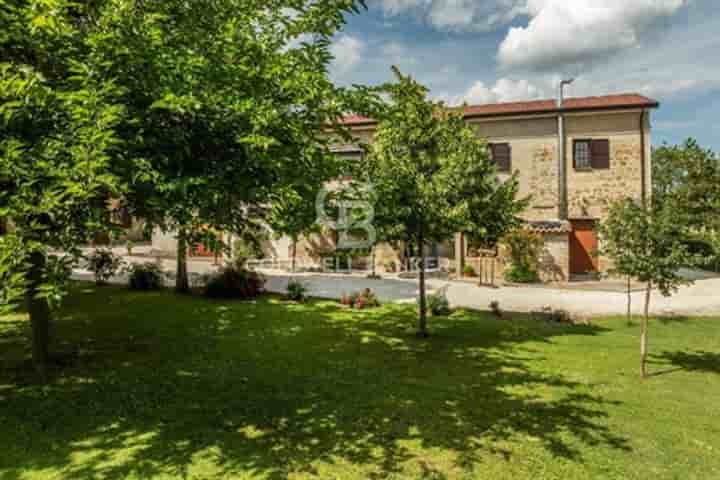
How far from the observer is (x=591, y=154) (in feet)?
70.2

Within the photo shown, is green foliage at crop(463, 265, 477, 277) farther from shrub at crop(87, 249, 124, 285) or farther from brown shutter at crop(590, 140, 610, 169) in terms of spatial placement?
shrub at crop(87, 249, 124, 285)

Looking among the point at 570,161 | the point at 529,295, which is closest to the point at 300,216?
the point at 529,295

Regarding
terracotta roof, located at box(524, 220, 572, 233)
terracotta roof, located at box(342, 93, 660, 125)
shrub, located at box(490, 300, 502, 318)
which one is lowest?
shrub, located at box(490, 300, 502, 318)

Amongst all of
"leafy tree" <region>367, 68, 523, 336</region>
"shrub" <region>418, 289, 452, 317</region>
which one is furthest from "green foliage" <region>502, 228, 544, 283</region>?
"leafy tree" <region>367, 68, 523, 336</region>

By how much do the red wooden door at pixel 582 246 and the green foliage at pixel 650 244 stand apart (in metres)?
14.3

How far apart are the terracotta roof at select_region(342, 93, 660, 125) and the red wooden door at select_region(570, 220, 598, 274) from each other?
564cm

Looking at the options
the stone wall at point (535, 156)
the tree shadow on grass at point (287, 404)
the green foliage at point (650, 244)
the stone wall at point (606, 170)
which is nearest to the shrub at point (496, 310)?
the tree shadow on grass at point (287, 404)

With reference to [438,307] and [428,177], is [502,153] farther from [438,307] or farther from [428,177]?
[428,177]

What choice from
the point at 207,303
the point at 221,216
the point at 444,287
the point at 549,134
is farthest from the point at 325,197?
the point at 549,134

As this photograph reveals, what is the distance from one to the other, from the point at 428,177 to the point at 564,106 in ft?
49.9

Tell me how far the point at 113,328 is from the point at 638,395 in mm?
11932

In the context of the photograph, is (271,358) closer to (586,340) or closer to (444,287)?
(586,340)

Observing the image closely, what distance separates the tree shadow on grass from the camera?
5.16 m

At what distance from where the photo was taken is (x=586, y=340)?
10.8 metres
